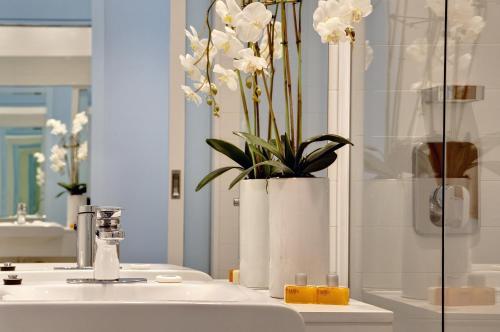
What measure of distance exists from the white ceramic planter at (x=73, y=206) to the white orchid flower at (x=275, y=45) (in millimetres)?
575

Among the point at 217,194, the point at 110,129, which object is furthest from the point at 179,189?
the point at 110,129

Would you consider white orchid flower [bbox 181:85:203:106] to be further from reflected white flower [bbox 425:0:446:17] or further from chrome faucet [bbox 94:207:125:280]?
reflected white flower [bbox 425:0:446:17]

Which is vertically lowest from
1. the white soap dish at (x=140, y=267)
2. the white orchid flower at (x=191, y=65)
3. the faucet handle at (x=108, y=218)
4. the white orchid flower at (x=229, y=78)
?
the white soap dish at (x=140, y=267)

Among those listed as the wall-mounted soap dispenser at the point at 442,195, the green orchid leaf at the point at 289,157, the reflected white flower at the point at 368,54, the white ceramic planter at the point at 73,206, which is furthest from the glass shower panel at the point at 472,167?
the white ceramic planter at the point at 73,206

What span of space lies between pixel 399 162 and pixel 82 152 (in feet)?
2.64

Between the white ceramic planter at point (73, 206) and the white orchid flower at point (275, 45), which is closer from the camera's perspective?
the white orchid flower at point (275, 45)

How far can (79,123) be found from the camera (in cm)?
198

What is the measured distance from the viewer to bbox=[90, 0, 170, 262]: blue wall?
1930 mm

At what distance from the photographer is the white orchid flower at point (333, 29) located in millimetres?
1381

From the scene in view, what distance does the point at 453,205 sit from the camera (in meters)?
1.24

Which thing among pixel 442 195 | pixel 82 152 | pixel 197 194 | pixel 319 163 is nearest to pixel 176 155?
pixel 197 194

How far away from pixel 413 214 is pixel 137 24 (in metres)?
0.85

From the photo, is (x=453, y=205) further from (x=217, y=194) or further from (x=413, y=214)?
(x=217, y=194)

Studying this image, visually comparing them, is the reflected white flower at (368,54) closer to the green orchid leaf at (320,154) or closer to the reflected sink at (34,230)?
the green orchid leaf at (320,154)
